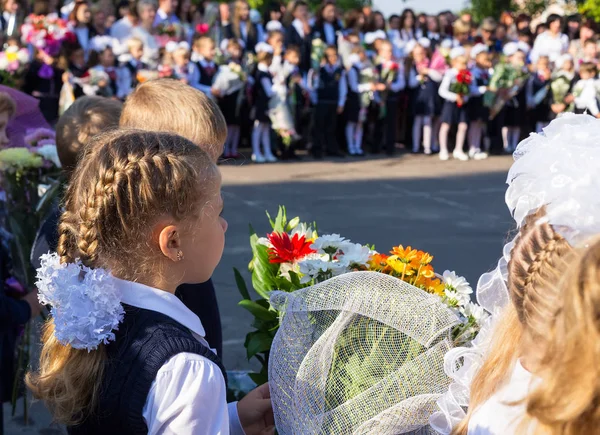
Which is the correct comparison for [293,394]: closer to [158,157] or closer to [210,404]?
[210,404]

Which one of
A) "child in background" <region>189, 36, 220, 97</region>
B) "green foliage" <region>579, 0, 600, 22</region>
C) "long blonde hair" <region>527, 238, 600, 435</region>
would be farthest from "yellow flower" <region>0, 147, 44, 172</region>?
"green foliage" <region>579, 0, 600, 22</region>

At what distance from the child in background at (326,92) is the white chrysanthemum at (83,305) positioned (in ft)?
37.6

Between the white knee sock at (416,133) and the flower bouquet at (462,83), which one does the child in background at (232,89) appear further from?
the flower bouquet at (462,83)

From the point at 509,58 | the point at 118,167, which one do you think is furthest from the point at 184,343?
the point at 509,58

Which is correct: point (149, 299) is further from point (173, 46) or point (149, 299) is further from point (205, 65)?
point (205, 65)

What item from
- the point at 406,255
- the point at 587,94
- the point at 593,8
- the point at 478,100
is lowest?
the point at 478,100

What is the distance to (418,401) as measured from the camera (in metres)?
1.72

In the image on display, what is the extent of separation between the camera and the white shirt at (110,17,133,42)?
38.8ft

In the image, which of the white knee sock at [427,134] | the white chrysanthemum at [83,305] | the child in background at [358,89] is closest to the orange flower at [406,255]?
the white chrysanthemum at [83,305]

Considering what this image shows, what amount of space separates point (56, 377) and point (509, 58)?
13.7 meters

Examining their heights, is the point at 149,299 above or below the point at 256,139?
above

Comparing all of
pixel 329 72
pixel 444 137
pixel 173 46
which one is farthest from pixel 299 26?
pixel 444 137

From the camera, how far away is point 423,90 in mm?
13844

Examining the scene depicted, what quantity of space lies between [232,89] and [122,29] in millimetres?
1778
